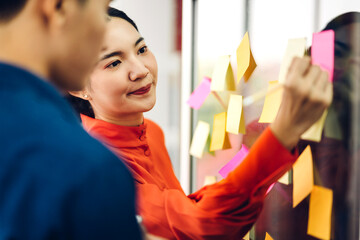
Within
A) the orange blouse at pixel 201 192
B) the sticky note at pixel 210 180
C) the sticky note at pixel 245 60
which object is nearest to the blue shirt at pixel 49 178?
the orange blouse at pixel 201 192

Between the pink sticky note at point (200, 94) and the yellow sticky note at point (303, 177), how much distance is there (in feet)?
1.34

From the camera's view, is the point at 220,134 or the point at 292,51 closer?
the point at 292,51

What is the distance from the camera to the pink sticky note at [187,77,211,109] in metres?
1.03

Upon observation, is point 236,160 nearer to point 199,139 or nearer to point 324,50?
point 199,139

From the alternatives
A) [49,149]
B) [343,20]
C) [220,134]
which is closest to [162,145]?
[220,134]

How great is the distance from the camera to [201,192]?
71 centimetres

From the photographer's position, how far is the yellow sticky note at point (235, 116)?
0.82 metres

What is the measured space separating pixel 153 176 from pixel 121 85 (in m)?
0.19

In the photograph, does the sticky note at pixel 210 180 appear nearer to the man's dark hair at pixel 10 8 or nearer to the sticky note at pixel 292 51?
the sticky note at pixel 292 51

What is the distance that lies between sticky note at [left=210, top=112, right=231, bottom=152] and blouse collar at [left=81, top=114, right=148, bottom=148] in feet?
0.70

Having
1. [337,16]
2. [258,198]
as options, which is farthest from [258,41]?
[258,198]

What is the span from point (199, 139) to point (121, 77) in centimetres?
40

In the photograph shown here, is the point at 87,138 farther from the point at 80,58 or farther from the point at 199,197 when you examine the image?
the point at 199,197

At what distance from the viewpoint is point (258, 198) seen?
1.97 feet
